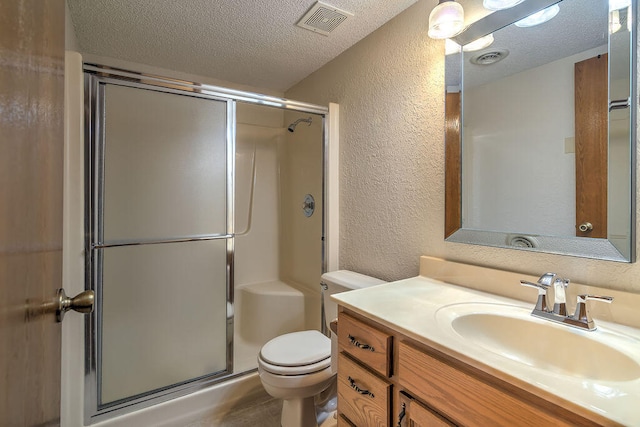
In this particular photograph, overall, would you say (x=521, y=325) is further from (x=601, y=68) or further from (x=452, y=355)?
(x=601, y=68)

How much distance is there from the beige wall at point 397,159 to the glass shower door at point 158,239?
2.50 ft

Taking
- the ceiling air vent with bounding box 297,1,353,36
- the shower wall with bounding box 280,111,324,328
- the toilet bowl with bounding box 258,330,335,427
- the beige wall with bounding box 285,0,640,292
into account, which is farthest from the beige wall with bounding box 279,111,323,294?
the toilet bowl with bounding box 258,330,335,427

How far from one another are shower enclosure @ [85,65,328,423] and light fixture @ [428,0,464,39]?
898 millimetres

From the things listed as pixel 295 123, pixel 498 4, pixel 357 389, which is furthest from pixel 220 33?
pixel 357 389

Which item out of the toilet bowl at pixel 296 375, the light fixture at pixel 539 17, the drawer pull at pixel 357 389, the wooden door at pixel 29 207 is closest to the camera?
the wooden door at pixel 29 207

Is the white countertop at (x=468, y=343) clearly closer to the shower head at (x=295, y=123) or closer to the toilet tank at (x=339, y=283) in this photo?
the toilet tank at (x=339, y=283)

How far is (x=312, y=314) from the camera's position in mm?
2357

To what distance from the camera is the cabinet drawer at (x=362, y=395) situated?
886mm

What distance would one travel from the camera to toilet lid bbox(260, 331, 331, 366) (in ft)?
4.80

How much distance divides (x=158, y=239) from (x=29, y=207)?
1340 mm

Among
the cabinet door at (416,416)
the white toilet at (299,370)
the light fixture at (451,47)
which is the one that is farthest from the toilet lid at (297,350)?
the light fixture at (451,47)

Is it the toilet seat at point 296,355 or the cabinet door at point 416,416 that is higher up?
the cabinet door at point 416,416

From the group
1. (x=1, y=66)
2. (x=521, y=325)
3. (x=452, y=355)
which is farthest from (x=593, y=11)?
(x=1, y=66)

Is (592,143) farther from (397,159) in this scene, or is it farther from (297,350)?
(297,350)
